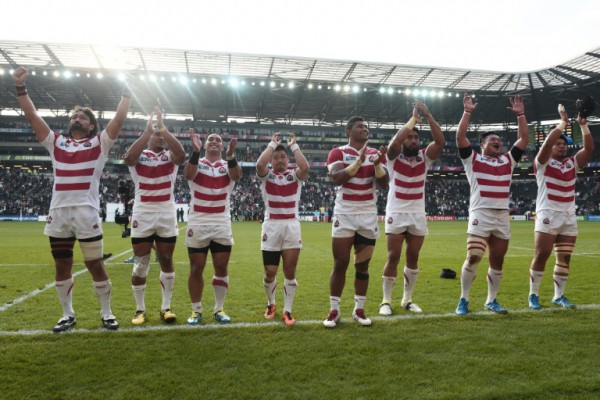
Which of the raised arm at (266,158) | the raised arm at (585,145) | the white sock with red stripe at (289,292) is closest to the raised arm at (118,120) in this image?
the raised arm at (266,158)

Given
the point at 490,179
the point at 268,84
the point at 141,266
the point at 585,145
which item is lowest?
the point at 141,266

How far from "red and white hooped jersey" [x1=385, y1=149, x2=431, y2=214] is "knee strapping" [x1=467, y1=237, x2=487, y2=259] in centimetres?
74

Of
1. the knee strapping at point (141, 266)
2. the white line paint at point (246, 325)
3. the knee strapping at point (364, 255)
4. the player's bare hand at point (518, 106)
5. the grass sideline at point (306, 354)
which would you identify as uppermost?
the player's bare hand at point (518, 106)

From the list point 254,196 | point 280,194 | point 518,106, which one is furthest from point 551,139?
point 254,196

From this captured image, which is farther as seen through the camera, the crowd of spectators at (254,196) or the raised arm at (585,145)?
the crowd of spectators at (254,196)

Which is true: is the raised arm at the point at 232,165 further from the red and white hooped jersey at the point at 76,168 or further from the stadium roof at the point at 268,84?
the stadium roof at the point at 268,84

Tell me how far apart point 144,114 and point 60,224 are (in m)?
48.5

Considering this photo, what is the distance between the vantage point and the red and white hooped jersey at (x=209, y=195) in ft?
16.6

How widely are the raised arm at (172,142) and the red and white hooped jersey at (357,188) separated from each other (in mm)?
1837

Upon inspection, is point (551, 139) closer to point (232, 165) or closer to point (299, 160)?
point (299, 160)

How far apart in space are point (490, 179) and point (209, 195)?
369 cm

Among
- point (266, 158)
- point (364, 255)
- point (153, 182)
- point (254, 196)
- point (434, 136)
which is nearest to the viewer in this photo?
point (364, 255)

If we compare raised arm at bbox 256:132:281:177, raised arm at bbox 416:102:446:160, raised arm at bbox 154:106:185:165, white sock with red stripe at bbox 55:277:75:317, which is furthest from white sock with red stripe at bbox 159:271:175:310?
raised arm at bbox 416:102:446:160

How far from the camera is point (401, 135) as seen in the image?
516 cm
